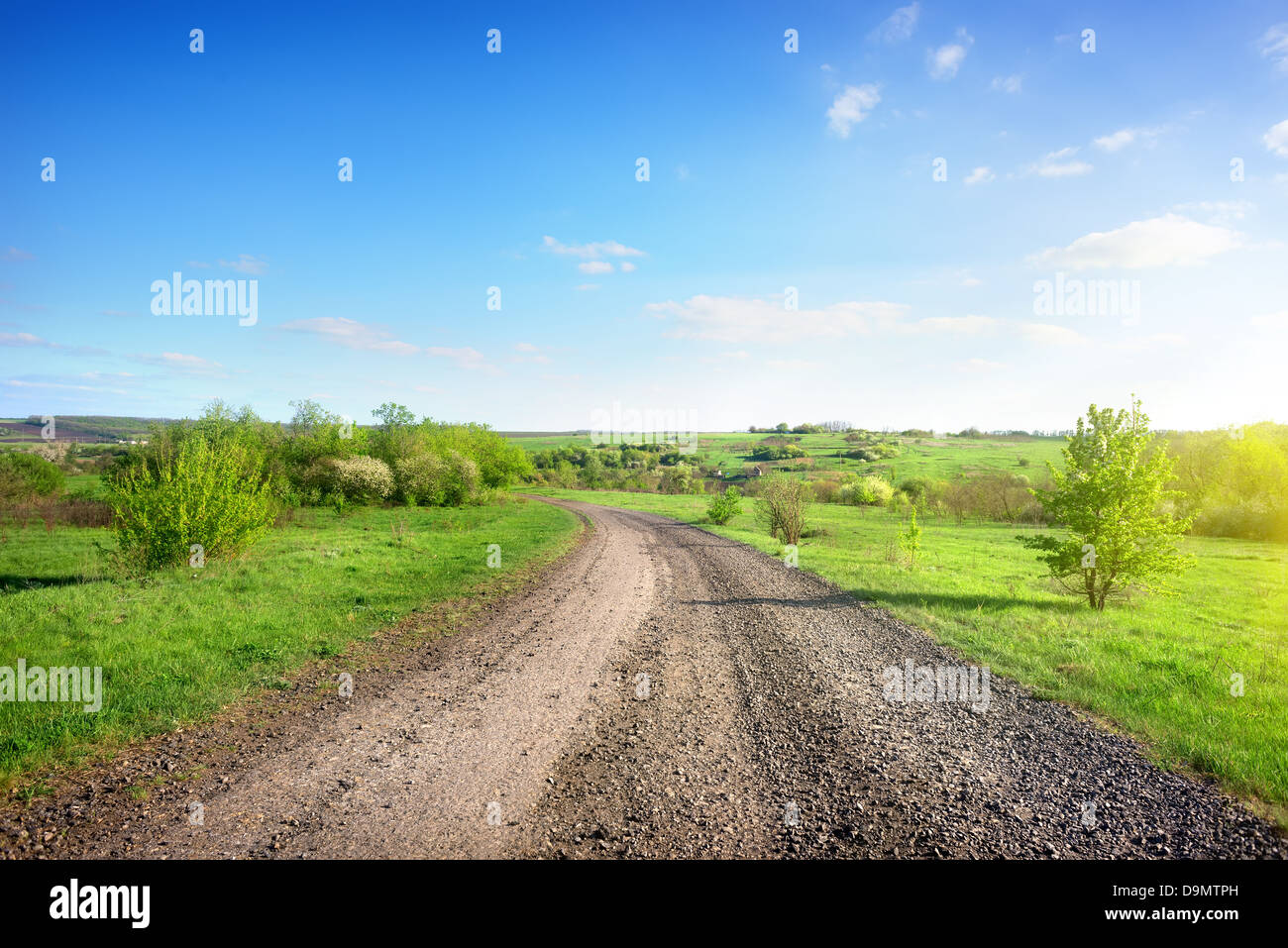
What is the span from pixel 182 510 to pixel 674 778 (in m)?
16.2

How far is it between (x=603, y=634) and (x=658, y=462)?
92.0 metres

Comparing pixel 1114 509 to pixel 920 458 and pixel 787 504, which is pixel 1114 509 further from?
pixel 920 458

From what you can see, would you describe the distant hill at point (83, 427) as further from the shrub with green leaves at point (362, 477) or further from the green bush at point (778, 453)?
the green bush at point (778, 453)

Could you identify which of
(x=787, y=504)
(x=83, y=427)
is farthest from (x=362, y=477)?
(x=83, y=427)

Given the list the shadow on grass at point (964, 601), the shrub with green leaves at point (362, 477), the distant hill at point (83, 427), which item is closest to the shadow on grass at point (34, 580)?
the shadow on grass at point (964, 601)

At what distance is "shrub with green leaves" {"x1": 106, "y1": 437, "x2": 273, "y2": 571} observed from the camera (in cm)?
1472

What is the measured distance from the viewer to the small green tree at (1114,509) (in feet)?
44.1

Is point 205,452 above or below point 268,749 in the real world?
above

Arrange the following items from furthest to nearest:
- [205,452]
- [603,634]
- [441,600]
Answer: [205,452] < [441,600] < [603,634]

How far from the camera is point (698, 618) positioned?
12773mm

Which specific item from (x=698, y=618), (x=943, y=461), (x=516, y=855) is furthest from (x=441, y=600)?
(x=943, y=461)

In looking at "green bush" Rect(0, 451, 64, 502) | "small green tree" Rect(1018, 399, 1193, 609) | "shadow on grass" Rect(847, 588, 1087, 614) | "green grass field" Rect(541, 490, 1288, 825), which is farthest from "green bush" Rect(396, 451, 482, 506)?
"small green tree" Rect(1018, 399, 1193, 609)

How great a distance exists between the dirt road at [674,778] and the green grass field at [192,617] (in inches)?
76.7
